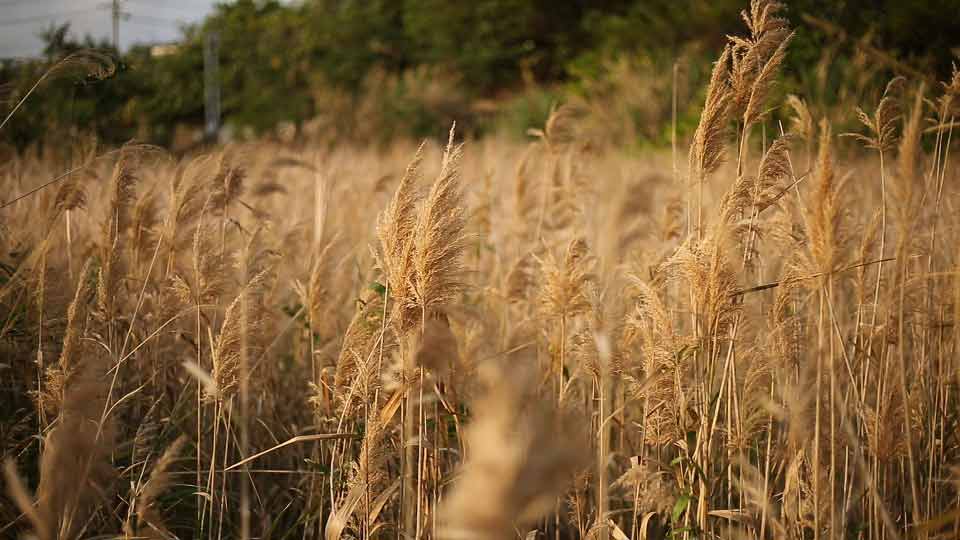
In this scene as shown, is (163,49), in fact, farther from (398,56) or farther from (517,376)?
(517,376)

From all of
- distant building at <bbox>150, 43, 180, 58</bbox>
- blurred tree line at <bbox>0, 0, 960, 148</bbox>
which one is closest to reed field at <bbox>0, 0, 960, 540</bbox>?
blurred tree line at <bbox>0, 0, 960, 148</bbox>

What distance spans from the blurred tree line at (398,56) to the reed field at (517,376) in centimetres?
248

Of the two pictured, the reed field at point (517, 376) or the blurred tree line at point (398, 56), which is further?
the blurred tree line at point (398, 56)

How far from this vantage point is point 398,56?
21094mm

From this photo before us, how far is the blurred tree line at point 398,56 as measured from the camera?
7359mm

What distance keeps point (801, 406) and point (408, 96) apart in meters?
15.2

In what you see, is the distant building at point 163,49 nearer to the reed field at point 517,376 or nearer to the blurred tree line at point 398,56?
the blurred tree line at point 398,56

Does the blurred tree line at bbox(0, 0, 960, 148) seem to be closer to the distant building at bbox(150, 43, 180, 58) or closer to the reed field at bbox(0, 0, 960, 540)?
the distant building at bbox(150, 43, 180, 58)

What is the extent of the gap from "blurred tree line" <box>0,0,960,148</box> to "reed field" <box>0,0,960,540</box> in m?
2.48

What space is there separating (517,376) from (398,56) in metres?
21.4

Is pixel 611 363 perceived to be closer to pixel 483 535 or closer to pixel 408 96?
pixel 483 535

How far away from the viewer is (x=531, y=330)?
3088 mm

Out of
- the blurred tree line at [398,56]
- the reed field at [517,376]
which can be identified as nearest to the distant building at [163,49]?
the blurred tree line at [398,56]

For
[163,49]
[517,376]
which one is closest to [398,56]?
[163,49]
